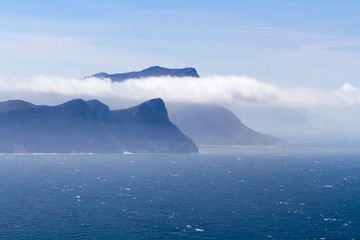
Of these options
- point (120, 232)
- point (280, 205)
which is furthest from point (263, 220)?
point (120, 232)

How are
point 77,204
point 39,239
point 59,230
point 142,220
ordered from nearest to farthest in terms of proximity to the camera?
1. point 39,239
2. point 59,230
3. point 142,220
4. point 77,204

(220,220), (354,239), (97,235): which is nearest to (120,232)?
(97,235)

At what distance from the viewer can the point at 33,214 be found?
17188cm

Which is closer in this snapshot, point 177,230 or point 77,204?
point 177,230

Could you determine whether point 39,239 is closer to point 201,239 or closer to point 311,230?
point 201,239

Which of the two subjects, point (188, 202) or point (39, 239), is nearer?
point (39, 239)

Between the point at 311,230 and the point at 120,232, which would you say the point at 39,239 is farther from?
the point at 311,230

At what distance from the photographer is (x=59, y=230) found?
150 meters

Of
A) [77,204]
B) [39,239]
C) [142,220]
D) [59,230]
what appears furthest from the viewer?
[77,204]

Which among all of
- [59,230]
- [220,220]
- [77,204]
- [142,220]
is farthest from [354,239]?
[77,204]

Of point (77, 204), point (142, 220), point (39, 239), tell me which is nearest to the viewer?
point (39, 239)

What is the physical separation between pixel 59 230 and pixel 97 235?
12759mm

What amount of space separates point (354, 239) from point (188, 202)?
7222 centimetres

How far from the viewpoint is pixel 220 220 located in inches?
6560
